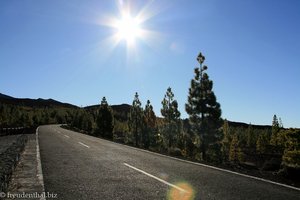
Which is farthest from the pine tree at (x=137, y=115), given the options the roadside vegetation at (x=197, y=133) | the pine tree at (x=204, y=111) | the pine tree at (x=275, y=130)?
the pine tree at (x=275, y=130)

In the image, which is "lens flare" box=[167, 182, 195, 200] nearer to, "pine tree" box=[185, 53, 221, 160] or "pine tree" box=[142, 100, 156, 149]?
"pine tree" box=[185, 53, 221, 160]

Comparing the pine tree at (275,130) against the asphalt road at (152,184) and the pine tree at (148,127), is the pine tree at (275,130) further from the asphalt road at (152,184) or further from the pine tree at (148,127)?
the asphalt road at (152,184)

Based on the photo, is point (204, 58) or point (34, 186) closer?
point (34, 186)

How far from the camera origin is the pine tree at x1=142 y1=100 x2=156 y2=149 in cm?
7153

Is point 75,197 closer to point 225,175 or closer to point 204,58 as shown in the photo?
point 225,175

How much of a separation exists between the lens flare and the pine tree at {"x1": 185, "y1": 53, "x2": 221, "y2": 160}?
30.8 meters

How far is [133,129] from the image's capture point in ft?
250

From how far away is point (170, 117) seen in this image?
207 ft

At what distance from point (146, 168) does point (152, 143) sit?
6024 cm

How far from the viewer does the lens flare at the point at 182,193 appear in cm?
699

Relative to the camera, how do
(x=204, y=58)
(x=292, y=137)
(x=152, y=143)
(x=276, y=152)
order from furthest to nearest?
1. (x=276, y=152)
2. (x=152, y=143)
3. (x=292, y=137)
4. (x=204, y=58)

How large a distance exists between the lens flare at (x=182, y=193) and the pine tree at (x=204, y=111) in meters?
30.8

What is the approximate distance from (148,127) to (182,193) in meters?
65.8

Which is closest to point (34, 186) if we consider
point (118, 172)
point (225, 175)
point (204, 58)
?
point (118, 172)
